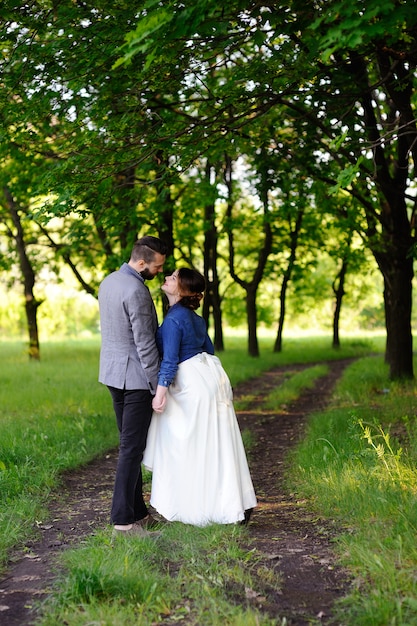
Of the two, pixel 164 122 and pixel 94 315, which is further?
pixel 94 315

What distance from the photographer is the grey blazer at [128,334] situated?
5749 millimetres

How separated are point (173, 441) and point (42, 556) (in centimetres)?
135

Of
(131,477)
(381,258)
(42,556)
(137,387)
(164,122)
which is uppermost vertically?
(164,122)

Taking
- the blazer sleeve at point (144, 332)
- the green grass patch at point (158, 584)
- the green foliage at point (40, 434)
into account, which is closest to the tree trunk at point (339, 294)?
the green foliage at point (40, 434)

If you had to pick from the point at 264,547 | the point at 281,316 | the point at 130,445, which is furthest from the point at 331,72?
the point at 281,316

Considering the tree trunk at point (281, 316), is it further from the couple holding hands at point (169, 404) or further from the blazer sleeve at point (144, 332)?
the blazer sleeve at point (144, 332)

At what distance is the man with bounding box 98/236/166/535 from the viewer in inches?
226

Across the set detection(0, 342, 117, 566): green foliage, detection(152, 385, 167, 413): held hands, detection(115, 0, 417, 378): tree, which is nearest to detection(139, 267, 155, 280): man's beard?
detection(152, 385, 167, 413): held hands

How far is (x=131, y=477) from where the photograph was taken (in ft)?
19.3

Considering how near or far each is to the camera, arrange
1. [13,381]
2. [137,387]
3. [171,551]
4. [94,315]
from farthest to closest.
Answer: [94,315], [13,381], [137,387], [171,551]

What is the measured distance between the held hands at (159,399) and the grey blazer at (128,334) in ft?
0.19

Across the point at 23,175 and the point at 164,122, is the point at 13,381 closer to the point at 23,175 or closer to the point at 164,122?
the point at 23,175

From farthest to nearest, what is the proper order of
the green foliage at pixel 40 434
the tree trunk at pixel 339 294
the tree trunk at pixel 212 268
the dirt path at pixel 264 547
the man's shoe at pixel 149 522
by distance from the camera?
the tree trunk at pixel 339 294 → the tree trunk at pixel 212 268 → the green foliage at pixel 40 434 → the man's shoe at pixel 149 522 → the dirt path at pixel 264 547

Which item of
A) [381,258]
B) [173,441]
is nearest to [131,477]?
[173,441]
